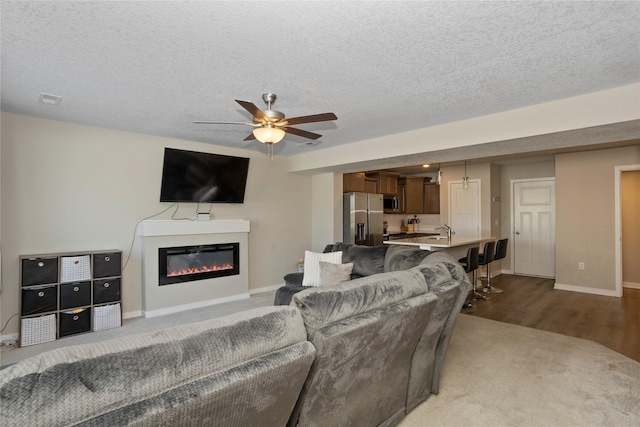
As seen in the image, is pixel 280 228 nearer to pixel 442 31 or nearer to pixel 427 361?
pixel 427 361

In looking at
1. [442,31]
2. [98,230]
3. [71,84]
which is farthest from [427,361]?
[98,230]

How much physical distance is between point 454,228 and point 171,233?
5.64 meters

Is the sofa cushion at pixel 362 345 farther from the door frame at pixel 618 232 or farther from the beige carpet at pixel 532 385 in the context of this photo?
the door frame at pixel 618 232

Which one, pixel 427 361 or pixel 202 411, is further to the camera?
pixel 427 361

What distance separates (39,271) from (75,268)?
31 cm

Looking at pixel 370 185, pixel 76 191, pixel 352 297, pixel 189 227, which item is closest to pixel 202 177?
pixel 189 227

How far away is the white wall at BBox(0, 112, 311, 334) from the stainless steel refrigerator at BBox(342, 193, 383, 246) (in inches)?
82.5

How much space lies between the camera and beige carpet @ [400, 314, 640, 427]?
219cm

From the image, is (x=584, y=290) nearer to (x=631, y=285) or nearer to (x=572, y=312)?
(x=631, y=285)

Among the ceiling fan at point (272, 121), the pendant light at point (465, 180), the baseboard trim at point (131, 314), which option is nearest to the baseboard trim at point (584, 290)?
the pendant light at point (465, 180)

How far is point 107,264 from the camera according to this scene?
3.87 meters

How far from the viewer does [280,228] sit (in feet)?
19.5

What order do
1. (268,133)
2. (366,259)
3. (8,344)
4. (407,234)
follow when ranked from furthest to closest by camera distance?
1. (407,234)
2. (366,259)
3. (8,344)
4. (268,133)

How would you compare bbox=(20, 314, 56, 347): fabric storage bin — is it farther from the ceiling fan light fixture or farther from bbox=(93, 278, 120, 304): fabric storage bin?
the ceiling fan light fixture
